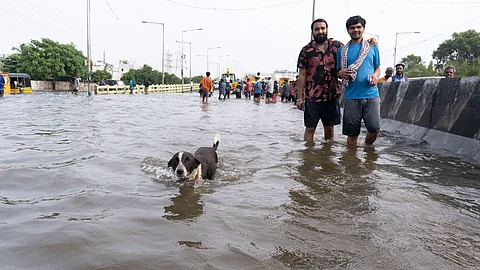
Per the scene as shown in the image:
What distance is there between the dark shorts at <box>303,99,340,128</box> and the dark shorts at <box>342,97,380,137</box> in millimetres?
327

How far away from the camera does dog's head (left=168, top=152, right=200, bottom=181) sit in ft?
13.1

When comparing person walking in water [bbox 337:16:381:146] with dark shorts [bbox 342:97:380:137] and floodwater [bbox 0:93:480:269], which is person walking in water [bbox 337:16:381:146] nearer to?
dark shorts [bbox 342:97:380:137]

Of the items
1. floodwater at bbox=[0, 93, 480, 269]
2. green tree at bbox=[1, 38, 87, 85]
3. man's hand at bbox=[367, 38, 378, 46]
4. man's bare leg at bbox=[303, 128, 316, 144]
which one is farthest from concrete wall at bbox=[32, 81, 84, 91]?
man's hand at bbox=[367, 38, 378, 46]

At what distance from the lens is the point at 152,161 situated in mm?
5086

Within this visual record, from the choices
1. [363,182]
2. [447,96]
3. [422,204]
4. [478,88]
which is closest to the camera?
[422,204]

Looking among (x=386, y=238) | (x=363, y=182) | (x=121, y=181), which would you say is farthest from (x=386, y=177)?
(x=121, y=181)

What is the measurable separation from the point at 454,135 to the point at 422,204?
329cm

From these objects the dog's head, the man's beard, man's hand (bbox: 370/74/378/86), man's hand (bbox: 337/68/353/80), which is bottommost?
the dog's head

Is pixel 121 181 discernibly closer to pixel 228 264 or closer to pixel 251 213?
pixel 251 213

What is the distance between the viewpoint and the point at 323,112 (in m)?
6.00

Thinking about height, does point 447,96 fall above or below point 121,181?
above

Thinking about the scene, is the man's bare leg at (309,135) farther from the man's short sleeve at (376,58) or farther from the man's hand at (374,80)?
the man's short sleeve at (376,58)

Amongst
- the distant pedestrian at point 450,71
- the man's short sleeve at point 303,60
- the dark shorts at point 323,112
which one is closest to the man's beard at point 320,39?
the man's short sleeve at point 303,60

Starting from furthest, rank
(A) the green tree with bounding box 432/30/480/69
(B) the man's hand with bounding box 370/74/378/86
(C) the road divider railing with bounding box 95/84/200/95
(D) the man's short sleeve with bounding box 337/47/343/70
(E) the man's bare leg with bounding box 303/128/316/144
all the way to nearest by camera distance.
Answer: (A) the green tree with bounding box 432/30/480/69, (C) the road divider railing with bounding box 95/84/200/95, (E) the man's bare leg with bounding box 303/128/316/144, (D) the man's short sleeve with bounding box 337/47/343/70, (B) the man's hand with bounding box 370/74/378/86
